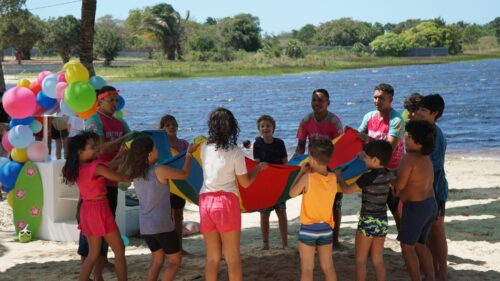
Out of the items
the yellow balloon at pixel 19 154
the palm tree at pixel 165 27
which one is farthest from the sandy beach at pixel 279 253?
the palm tree at pixel 165 27

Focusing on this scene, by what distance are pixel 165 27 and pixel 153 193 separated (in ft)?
241

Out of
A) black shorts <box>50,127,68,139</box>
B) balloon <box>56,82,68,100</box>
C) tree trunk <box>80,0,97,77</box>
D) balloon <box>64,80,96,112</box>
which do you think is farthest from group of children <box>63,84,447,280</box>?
black shorts <box>50,127,68,139</box>

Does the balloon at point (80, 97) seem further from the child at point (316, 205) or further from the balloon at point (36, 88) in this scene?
the child at point (316, 205)

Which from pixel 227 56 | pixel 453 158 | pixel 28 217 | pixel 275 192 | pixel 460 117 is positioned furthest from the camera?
pixel 227 56

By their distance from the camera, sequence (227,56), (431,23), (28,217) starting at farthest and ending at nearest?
(431,23), (227,56), (28,217)

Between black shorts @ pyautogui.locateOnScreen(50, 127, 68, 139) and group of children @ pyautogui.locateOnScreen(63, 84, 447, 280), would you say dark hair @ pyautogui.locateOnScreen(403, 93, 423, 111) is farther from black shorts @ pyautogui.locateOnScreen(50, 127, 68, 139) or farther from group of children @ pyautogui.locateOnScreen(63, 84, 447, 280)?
black shorts @ pyautogui.locateOnScreen(50, 127, 68, 139)

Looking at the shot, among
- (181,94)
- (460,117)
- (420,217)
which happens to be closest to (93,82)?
(420,217)

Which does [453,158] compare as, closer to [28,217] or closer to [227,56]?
[28,217]

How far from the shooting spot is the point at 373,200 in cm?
467

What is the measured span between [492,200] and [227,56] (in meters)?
66.9

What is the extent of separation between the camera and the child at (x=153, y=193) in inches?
183

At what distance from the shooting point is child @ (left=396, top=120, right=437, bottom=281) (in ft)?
15.4

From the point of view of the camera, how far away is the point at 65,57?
6756 centimetres

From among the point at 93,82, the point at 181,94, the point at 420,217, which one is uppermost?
the point at 93,82
